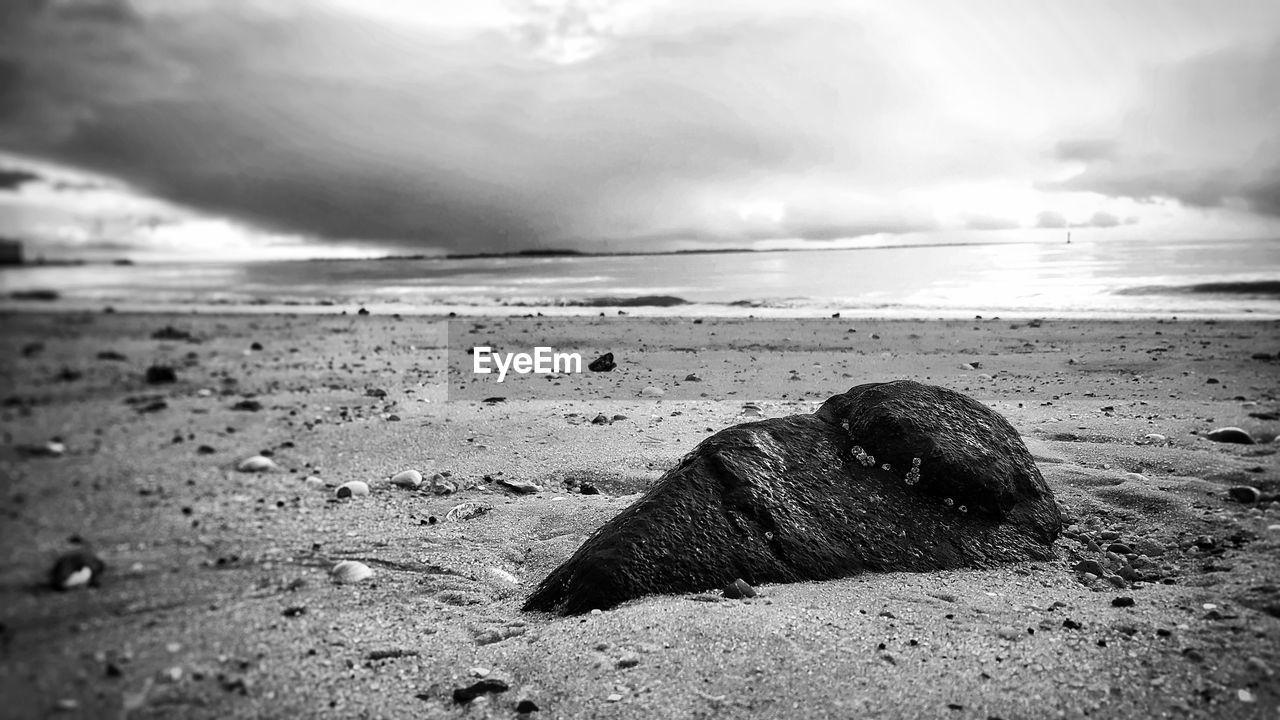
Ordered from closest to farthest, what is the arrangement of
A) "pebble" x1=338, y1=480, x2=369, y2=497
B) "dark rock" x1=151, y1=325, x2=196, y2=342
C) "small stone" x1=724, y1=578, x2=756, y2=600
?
"dark rock" x1=151, y1=325, x2=196, y2=342, "small stone" x1=724, y1=578, x2=756, y2=600, "pebble" x1=338, y1=480, x2=369, y2=497

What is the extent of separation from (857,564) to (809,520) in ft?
0.96

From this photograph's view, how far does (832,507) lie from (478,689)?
1905 mm

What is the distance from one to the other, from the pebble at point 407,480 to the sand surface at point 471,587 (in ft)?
0.37

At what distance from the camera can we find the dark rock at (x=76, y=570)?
4.13ft

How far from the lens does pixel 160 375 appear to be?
2064mm

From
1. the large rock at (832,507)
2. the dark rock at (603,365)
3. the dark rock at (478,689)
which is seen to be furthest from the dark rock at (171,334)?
the dark rock at (603,365)

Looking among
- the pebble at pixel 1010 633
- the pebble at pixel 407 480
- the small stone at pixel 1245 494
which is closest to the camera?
the pebble at pixel 1010 633

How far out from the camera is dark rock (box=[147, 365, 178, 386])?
202 centimetres

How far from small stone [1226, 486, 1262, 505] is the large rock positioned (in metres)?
1.06

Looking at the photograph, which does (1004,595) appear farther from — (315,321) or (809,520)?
(315,321)

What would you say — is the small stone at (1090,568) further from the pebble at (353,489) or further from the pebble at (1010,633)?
the pebble at (353,489)

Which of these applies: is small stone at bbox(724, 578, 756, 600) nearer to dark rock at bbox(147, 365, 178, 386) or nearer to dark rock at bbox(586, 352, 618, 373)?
dark rock at bbox(147, 365, 178, 386)

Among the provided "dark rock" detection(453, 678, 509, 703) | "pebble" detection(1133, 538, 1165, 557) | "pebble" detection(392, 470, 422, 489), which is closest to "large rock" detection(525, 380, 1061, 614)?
"pebble" detection(1133, 538, 1165, 557)

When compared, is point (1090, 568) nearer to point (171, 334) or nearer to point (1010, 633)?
point (1010, 633)
